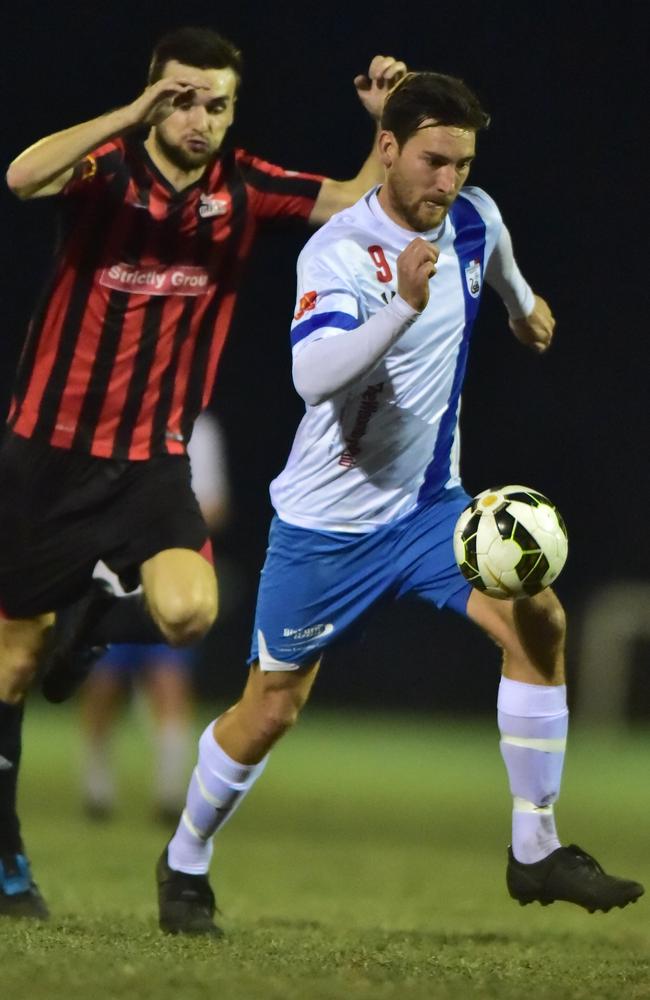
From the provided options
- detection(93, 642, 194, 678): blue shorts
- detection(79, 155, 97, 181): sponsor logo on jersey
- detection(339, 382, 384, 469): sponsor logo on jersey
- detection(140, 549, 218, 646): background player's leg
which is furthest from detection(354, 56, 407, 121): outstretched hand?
detection(93, 642, 194, 678): blue shorts

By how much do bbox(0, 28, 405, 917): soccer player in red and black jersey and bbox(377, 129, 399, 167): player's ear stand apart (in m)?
0.50

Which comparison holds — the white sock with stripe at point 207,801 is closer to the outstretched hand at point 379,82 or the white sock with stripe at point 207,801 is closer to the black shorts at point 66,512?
the black shorts at point 66,512

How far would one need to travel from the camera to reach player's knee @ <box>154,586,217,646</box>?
528 centimetres

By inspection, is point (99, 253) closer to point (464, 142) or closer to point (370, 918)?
point (464, 142)

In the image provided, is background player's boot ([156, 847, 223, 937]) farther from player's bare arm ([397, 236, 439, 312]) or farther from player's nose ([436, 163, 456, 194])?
player's nose ([436, 163, 456, 194])

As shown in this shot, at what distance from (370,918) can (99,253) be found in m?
2.33

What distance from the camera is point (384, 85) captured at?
5359 mm

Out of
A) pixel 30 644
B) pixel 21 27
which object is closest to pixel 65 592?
pixel 30 644

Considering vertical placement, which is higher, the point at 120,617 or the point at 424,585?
the point at 424,585

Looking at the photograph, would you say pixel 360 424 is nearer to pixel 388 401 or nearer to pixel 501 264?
pixel 388 401

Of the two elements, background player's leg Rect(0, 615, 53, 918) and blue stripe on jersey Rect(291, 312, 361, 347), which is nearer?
blue stripe on jersey Rect(291, 312, 361, 347)

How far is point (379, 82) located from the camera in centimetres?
536

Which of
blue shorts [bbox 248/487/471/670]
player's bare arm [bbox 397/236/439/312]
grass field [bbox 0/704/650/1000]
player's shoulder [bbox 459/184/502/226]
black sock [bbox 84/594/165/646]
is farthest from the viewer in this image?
black sock [bbox 84/594/165/646]

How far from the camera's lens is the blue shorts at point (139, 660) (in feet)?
29.2
